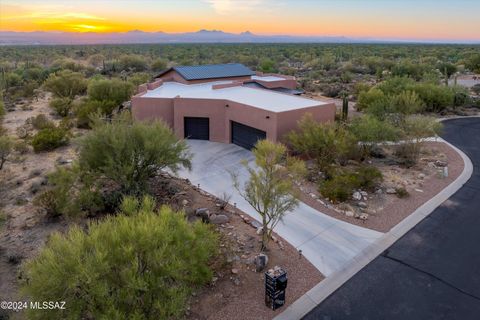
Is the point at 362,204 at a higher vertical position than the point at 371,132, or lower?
lower

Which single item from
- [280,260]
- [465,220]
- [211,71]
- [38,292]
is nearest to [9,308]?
[38,292]

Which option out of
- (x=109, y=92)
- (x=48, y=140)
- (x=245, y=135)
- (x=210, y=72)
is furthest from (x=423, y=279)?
(x=109, y=92)

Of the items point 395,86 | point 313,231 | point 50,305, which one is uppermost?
point 395,86

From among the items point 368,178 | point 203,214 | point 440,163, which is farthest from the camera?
point 440,163

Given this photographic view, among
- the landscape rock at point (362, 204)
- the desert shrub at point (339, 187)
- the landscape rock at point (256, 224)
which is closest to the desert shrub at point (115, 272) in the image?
the landscape rock at point (256, 224)

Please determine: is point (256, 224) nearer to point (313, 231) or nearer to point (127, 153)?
point (313, 231)

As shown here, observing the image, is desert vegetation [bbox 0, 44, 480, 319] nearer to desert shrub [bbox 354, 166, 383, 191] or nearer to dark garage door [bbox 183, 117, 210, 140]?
desert shrub [bbox 354, 166, 383, 191]

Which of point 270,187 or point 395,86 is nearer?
point 270,187
